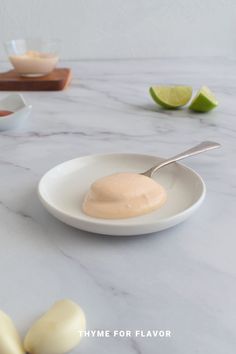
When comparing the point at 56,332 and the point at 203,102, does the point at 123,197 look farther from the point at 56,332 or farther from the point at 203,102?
the point at 203,102

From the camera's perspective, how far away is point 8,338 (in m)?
0.41

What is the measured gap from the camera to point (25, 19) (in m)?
1.93

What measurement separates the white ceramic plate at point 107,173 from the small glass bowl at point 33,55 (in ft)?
2.36

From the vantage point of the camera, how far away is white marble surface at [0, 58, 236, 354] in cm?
45

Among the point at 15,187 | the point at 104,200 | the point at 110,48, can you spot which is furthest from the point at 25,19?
the point at 104,200

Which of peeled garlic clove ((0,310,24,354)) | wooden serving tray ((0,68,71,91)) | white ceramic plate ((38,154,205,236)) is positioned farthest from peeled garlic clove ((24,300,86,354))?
wooden serving tray ((0,68,71,91))

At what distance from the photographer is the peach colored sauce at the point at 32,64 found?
1404 mm

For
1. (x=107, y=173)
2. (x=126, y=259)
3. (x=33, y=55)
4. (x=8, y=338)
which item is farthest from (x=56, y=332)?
(x=33, y=55)

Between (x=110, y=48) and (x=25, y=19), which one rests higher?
(x=25, y=19)

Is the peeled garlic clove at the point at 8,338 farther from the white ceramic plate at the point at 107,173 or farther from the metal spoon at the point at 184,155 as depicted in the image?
the metal spoon at the point at 184,155

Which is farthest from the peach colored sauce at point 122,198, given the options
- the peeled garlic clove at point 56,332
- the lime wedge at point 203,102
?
the lime wedge at point 203,102

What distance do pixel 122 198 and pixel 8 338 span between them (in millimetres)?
232

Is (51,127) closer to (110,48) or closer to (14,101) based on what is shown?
A: (14,101)

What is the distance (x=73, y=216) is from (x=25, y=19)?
1.53 m
